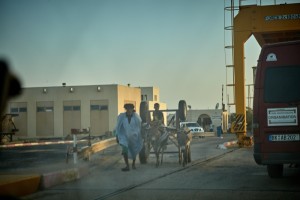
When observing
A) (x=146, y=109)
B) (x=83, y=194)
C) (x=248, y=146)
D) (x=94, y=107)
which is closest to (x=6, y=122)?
(x=94, y=107)

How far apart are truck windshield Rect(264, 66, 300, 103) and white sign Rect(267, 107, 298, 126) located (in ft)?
0.57

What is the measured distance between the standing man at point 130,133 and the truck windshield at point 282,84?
4731mm

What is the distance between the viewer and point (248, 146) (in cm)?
2350

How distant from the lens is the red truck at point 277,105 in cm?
871

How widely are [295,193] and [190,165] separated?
19.4 ft

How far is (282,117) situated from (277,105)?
24 cm

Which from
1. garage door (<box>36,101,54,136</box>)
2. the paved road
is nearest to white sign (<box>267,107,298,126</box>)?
the paved road

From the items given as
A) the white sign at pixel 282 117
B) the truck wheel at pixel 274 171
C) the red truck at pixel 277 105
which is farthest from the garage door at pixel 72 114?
the white sign at pixel 282 117

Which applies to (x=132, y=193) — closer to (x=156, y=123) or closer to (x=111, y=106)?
(x=156, y=123)

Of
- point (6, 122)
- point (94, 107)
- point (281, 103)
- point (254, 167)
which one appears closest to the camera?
point (281, 103)

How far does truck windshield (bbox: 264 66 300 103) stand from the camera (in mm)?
8789

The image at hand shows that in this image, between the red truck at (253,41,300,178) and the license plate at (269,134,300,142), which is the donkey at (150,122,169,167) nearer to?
the red truck at (253,41,300,178)

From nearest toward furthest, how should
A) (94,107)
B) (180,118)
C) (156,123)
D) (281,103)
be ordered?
1. (281,103)
2. (156,123)
3. (180,118)
4. (94,107)

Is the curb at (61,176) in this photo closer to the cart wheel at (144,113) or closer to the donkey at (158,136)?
the donkey at (158,136)
